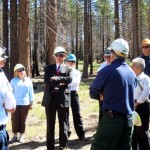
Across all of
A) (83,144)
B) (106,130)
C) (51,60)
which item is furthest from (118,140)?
(51,60)

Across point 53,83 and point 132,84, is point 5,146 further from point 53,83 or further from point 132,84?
point 53,83

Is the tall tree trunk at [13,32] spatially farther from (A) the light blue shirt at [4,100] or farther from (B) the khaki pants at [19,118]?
(A) the light blue shirt at [4,100]

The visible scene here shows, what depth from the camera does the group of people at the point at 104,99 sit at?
4.79 metres

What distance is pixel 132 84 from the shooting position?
197 inches

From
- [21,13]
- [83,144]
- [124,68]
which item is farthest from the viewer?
[21,13]

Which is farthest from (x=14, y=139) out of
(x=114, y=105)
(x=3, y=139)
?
(x=114, y=105)

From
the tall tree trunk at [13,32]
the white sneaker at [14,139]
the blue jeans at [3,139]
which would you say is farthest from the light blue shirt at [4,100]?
the tall tree trunk at [13,32]

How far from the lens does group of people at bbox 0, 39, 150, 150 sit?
4.79 m

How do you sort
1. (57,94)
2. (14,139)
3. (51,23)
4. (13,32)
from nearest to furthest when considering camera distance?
1. (57,94)
2. (14,139)
3. (51,23)
4. (13,32)

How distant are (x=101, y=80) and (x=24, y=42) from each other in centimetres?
816

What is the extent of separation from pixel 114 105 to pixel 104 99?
178 millimetres

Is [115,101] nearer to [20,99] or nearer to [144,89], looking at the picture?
[144,89]

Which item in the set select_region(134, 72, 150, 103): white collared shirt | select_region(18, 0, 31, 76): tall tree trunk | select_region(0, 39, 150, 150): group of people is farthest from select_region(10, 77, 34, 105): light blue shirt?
select_region(18, 0, 31, 76): tall tree trunk

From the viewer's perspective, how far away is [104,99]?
16.0ft
